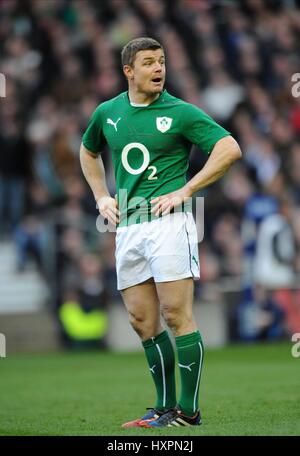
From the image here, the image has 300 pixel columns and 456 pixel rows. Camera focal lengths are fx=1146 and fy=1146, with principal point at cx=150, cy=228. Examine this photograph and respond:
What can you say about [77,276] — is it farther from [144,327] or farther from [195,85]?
[144,327]

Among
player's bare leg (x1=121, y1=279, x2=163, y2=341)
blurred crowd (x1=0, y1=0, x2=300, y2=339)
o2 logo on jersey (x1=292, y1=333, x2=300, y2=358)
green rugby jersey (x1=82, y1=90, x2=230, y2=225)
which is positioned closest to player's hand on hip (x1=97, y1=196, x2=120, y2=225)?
green rugby jersey (x1=82, y1=90, x2=230, y2=225)

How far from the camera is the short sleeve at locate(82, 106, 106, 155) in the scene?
7.56 m

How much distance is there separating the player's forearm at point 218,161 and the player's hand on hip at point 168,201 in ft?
0.14

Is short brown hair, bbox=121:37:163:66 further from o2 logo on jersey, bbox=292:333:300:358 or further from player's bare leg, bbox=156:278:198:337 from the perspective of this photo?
o2 logo on jersey, bbox=292:333:300:358

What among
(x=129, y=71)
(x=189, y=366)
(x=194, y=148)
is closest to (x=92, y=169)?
(x=129, y=71)

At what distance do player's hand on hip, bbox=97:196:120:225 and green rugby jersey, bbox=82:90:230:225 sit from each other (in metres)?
0.04

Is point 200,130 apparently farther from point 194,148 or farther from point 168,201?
point 194,148

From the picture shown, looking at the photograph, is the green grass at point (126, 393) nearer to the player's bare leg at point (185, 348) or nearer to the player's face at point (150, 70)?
the player's bare leg at point (185, 348)

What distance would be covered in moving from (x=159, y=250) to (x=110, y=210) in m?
0.47

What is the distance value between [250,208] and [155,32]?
164 inches

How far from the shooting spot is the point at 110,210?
7348 millimetres

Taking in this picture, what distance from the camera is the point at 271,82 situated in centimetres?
1802
